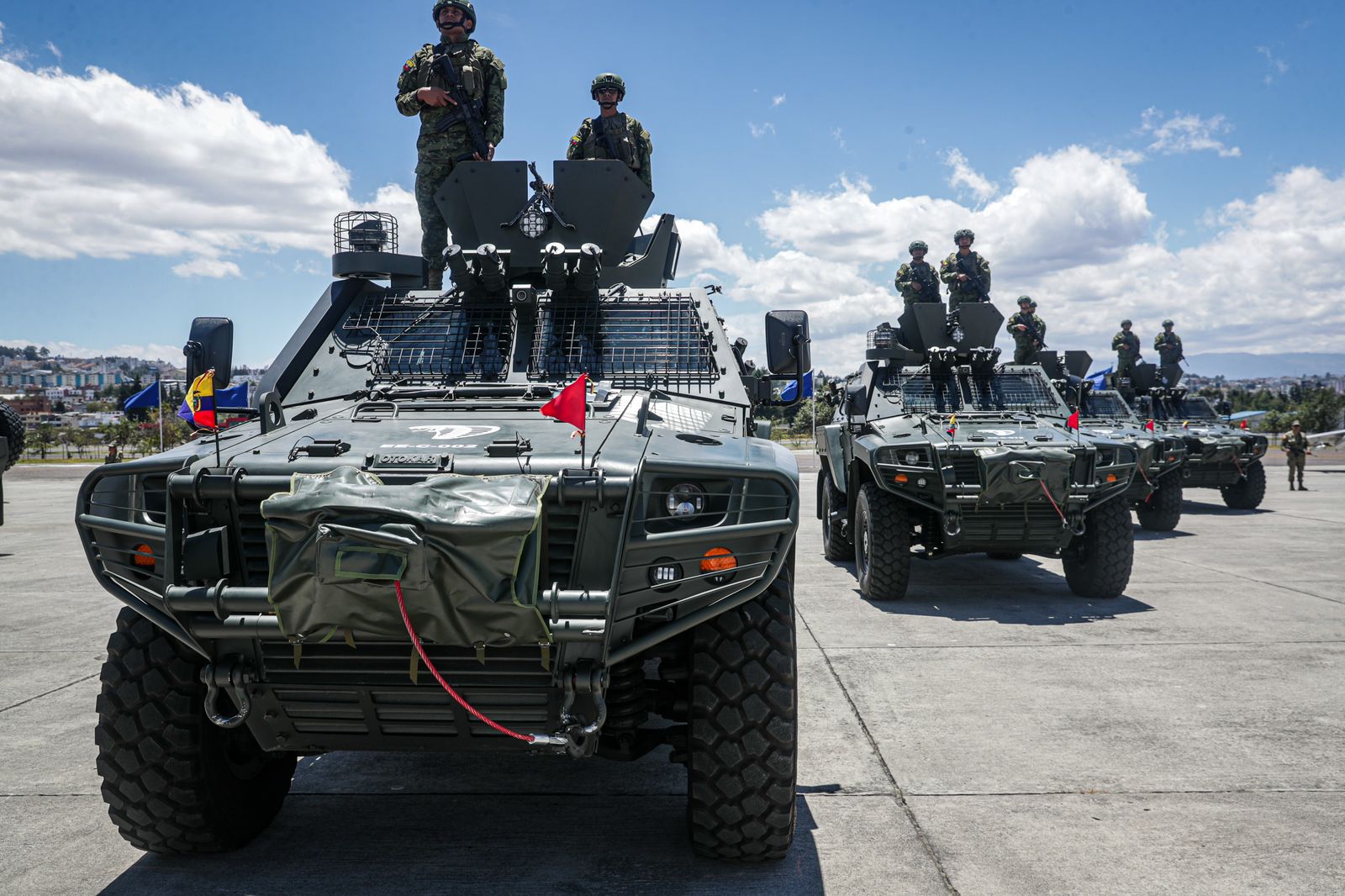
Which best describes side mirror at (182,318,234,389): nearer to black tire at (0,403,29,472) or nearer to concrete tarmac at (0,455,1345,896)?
concrete tarmac at (0,455,1345,896)

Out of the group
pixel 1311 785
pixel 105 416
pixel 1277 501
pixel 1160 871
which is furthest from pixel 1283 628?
pixel 105 416

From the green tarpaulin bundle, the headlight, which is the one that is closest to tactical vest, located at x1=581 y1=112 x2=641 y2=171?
the headlight

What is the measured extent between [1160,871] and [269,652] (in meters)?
2.71

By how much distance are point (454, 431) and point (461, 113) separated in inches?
153

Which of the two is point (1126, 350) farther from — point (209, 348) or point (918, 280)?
point (209, 348)

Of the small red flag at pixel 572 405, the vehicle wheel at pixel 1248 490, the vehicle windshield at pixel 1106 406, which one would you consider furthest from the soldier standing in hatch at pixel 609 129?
the vehicle wheel at pixel 1248 490

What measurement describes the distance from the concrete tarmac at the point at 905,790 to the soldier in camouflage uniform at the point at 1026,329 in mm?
8584

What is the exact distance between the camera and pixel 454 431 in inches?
135

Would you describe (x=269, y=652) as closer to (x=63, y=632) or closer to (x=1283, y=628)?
(x=63, y=632)

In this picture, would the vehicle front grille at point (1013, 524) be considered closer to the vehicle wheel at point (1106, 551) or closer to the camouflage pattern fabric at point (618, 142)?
the vehicle wheel at point (1106, 551)

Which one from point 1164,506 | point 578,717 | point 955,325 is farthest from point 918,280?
point 578,717

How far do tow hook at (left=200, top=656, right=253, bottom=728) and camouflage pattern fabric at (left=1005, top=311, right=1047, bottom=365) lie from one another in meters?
13.7

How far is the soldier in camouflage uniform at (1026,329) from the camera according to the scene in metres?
15.0

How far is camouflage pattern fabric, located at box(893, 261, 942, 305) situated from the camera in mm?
11609
